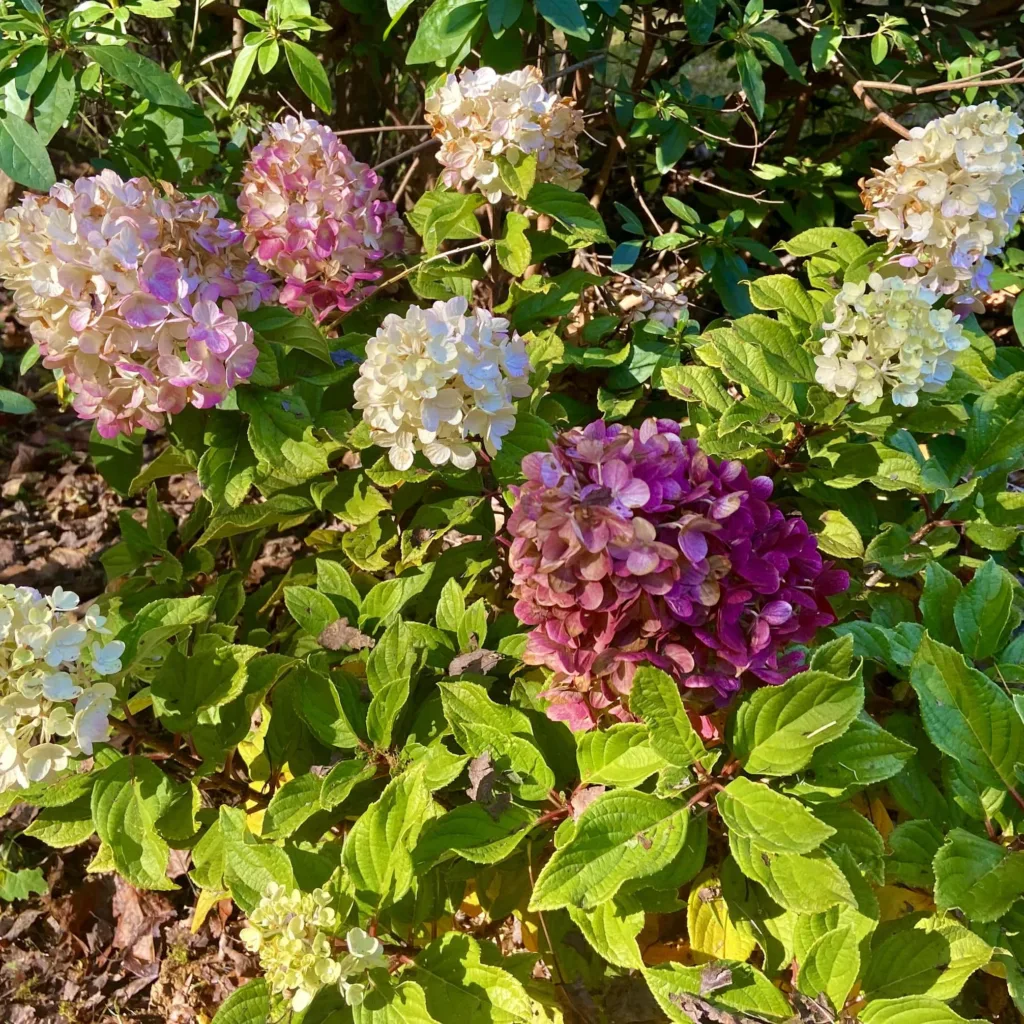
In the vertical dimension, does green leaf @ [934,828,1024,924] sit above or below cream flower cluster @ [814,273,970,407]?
below

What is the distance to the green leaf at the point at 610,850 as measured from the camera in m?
1.08

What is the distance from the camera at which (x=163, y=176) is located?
219 cm

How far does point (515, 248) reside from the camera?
6.48 feet

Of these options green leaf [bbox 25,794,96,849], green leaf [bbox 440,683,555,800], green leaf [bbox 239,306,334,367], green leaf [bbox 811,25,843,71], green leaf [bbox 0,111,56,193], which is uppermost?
green leaf [bbox 811,25,843,71]

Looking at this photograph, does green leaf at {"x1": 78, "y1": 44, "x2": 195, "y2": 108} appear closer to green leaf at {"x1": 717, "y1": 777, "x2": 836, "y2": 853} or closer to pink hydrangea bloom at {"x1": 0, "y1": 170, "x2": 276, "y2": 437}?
pink hydrangea bloom at {"x1": 0, "y1": 170, "x2": 276, "y2": 437}

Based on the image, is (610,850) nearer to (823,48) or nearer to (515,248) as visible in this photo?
(515,248)

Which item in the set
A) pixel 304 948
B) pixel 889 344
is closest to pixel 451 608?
pixel 304 948

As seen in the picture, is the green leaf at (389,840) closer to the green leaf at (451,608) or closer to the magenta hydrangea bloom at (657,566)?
the magenta hydrangea bloom at (657,566)

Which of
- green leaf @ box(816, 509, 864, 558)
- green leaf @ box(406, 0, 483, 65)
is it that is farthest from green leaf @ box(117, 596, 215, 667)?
green leaf @ box(406, 0, 483, 65)

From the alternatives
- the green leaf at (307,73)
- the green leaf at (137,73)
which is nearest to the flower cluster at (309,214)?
the green leaf at (307,73)

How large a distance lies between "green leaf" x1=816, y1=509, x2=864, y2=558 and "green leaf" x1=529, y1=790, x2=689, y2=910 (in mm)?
692

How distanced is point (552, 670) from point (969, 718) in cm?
64

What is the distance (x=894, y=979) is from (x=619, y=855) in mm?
479

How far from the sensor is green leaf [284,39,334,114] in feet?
6.36
